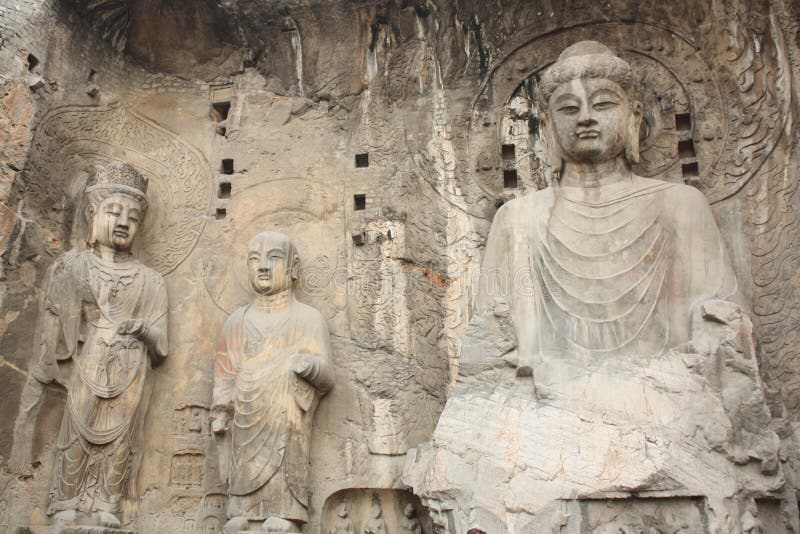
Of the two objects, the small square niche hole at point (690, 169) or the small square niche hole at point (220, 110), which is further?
the small square niche hole at point (220, 110)

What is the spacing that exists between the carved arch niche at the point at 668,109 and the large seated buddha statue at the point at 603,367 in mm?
617

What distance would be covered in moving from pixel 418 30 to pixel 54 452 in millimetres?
4135

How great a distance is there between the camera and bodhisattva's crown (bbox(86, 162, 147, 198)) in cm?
723

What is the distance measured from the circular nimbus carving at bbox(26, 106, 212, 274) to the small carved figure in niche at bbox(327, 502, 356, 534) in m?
2.30

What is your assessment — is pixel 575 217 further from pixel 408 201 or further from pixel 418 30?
pixel 418 30

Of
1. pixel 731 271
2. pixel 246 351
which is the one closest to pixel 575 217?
pixel 731 271

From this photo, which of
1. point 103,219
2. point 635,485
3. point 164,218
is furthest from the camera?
point 164,218

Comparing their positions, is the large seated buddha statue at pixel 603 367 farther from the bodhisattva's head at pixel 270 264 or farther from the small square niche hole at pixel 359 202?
the bodhisattva's head at pixel 270 264

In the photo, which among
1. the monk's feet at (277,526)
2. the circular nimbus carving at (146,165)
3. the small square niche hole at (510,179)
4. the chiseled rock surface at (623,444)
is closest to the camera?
the chiseled rock surface at (623,444)

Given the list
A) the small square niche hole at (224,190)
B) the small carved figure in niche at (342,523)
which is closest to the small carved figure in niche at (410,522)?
the small carved figure in niche at (342,523)

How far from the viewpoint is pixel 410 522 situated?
6543 millimetres

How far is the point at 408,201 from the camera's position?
746cm

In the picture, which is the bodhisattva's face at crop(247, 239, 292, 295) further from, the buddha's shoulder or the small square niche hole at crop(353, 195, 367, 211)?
the small square niche hole at crop(353, 195, 367, 211)

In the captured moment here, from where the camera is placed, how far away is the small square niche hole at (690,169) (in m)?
7.21
